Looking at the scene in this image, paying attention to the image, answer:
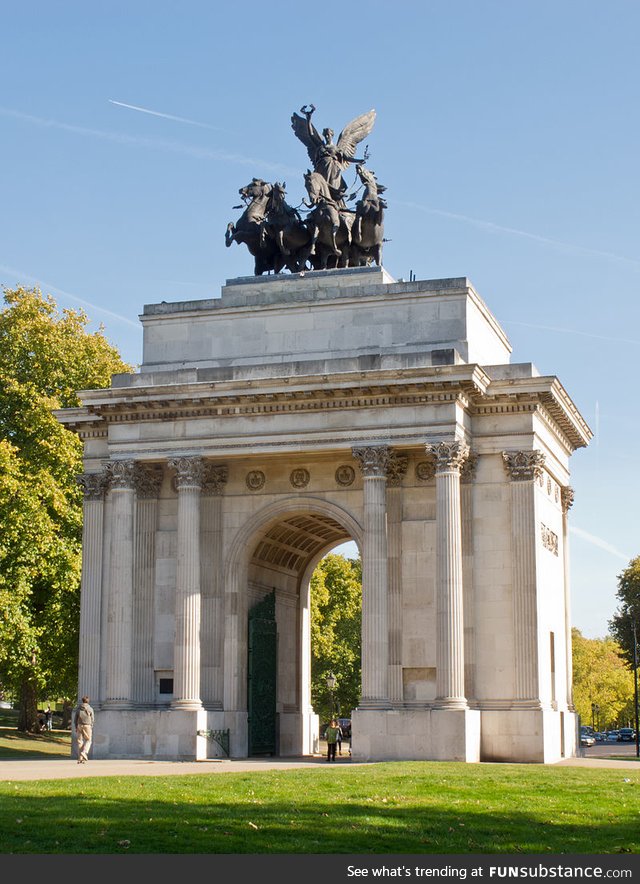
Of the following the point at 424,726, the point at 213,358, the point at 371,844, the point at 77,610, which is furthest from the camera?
the point at 77,610

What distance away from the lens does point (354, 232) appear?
4791cm

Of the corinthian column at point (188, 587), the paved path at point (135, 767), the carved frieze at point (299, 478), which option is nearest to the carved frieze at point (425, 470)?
the carved frieze at point (299, 478)

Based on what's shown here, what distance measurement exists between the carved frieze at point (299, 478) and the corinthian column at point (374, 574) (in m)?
3.11

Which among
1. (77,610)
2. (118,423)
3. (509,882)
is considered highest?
(118,423)

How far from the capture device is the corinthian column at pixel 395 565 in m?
42.6

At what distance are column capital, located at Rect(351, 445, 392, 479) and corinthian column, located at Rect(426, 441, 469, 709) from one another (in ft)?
4.44

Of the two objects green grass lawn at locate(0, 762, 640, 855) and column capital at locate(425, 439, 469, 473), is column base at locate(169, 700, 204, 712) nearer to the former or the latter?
column capital at locate(425, 439, 469, 473)

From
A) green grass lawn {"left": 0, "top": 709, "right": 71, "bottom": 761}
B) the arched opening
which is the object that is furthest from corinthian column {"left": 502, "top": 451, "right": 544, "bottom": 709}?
green grass lawn {"left": 0, "top": 709, "right": 71, "bottom": 761}

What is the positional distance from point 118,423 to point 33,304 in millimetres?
21147

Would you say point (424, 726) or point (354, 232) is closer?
point (424, 726)

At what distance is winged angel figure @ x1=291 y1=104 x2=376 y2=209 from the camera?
4869 centimetres

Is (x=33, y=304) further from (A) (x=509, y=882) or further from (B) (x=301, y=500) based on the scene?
(A) (x=509, y=882)

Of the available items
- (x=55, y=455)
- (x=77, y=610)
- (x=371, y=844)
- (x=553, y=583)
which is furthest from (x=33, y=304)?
(x=371, y=844)

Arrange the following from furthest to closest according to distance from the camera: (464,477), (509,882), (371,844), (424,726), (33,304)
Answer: (33,304) → (464,477) → (424,726) → (371,844) → (509,882)
